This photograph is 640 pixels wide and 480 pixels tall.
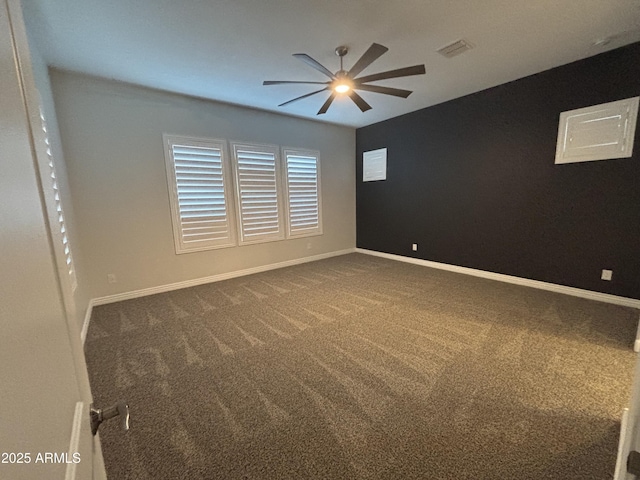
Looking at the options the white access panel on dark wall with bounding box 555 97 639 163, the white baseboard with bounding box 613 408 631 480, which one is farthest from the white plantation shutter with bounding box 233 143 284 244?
the white baseboard with bounding box 613 408 631 480

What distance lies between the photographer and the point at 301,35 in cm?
241

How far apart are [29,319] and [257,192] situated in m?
4.19

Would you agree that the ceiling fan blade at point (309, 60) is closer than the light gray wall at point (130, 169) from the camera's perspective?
Yes

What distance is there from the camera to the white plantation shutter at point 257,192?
425 cm

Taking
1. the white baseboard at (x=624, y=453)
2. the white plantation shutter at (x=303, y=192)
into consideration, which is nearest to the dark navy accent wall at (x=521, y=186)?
the white plantation shutter at (x=303, y=192)

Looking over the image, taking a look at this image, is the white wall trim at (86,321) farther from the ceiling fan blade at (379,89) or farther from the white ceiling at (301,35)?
the ceiling fan blade at (379,89)

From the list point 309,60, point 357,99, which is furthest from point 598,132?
point 309,60

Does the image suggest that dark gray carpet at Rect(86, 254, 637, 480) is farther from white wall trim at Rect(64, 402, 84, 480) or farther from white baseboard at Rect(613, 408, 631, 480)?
white wall trim at Rect(64, 402, 84, 480)

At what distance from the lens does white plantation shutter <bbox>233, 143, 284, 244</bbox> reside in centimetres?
425

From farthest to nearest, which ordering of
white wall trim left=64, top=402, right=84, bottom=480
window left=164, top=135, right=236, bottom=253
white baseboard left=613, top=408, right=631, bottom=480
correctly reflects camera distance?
window left=164, top=135, right=236, bottom=253, white baseboard left=613, top=408, right=631, bottom=480, white wall trim left=64, top=402, right=84, bottom=480

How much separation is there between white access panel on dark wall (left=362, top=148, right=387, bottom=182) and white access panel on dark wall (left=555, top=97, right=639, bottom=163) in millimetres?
2634

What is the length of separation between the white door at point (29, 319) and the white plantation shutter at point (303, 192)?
4294 millimetres

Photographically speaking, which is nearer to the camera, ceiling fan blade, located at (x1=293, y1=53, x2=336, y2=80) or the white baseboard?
the white baseboard

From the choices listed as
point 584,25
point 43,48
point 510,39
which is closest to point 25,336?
point 43,48
